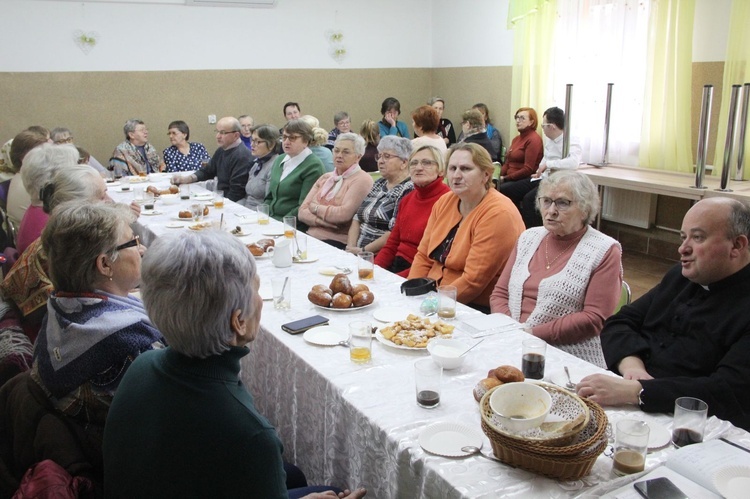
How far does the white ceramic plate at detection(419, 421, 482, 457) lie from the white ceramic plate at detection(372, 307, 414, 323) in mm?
737

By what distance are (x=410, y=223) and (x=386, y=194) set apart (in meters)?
0.47

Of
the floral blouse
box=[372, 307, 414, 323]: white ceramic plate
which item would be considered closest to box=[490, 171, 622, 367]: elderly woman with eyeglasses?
box=[372, 307, 414, 323]: white ceramic plate

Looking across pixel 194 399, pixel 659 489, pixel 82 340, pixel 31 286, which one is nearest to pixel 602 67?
pixel 31 286

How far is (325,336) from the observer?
81.7 inches

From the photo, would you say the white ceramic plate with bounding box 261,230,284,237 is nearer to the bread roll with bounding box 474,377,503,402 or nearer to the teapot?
the teapot

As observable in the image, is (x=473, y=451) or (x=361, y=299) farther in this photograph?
(x=361, y=299)

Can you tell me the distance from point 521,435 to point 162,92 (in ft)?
25.1

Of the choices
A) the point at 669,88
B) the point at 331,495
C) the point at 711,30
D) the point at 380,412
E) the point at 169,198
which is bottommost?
the point at 331,495

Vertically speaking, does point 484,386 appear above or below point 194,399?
below

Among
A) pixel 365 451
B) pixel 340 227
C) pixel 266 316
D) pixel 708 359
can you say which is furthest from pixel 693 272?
pixel 340 227

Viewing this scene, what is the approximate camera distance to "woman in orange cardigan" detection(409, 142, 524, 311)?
9.36ft

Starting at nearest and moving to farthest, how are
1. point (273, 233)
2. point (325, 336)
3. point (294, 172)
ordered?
point (325, 336)
point (273, 233)
point (294, 172)

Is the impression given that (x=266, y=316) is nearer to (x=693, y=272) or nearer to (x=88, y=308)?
(x=88, y=308)

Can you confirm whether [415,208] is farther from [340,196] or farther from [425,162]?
[340,196]
